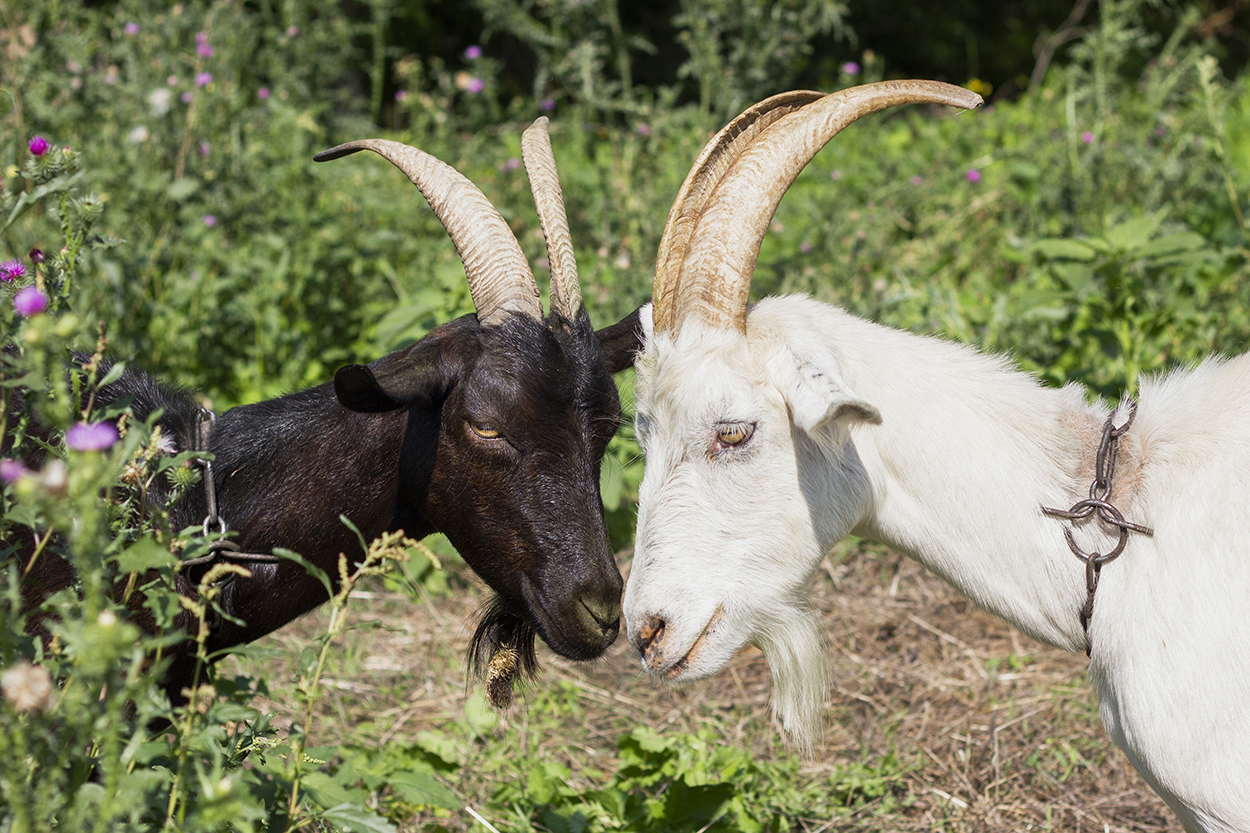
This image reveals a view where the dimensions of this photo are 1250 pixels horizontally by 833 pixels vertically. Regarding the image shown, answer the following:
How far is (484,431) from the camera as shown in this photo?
2.27 metres

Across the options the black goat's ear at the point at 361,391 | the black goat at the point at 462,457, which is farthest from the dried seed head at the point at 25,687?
the black goat at the point at 462,457

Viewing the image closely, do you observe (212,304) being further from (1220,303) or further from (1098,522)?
(1220,303)

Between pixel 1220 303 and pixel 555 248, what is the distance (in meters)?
3.77

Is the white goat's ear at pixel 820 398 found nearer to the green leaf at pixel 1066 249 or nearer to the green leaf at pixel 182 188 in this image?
the green leaf at pixel 1066 249

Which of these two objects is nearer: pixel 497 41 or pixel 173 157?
pixel 173 157

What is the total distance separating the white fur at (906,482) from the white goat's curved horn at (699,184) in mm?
108

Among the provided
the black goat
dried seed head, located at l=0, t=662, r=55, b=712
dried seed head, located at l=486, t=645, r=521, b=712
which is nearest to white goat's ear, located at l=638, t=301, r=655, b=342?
the black goat

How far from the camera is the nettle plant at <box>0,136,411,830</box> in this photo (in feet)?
3.78

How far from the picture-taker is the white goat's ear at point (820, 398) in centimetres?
171

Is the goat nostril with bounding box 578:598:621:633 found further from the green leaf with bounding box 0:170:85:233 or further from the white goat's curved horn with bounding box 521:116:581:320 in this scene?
the green leaf with bounding box 0:170:85:233

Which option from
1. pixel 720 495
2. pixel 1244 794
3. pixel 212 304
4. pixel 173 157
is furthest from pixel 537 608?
pixel 173 157

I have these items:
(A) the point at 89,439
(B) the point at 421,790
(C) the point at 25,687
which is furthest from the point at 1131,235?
(C) the point at 25,687

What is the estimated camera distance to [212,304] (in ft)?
14.6

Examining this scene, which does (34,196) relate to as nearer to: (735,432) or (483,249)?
(483,249)
